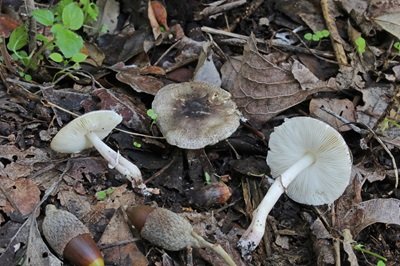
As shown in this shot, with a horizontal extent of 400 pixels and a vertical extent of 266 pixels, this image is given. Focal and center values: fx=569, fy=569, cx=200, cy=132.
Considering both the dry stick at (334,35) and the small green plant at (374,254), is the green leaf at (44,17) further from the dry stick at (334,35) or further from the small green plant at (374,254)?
the small green plant at (374,254)

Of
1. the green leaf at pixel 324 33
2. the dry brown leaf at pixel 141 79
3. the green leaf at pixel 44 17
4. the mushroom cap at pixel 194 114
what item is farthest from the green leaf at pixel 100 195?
the green leaf at pixel 324 33

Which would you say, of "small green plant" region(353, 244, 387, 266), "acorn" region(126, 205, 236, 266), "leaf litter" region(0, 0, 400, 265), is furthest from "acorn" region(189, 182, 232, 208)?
"small green plant" region(353, 244, 387, 266)

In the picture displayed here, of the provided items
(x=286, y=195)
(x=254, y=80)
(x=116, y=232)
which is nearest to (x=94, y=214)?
(x=116, y=232)

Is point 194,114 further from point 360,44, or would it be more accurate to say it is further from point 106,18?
point 360,44

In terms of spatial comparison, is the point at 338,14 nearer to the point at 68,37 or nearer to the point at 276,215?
the point at 276,215

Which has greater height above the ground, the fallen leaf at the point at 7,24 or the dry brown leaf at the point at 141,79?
the fallen leaf at the point at 7,24
